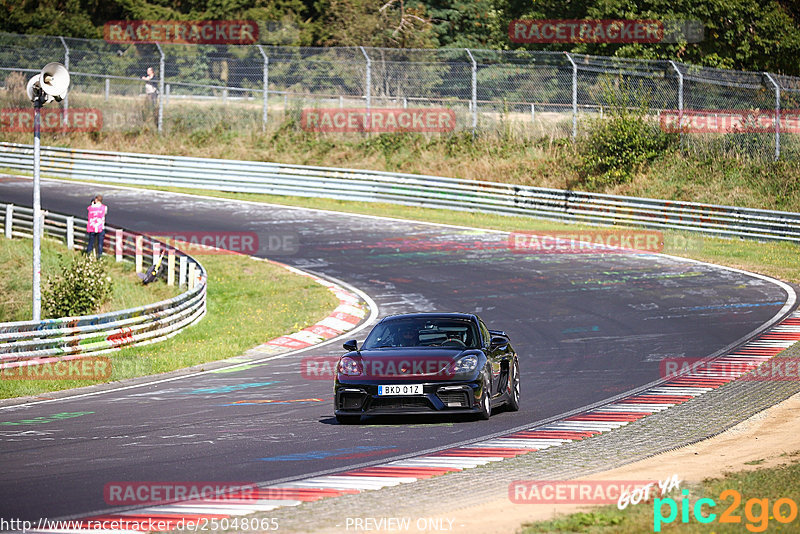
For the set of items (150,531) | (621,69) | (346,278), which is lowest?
(346,278)

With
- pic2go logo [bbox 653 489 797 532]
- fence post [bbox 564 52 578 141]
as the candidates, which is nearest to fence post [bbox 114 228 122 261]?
fence post [bbox 564 52 578 141]

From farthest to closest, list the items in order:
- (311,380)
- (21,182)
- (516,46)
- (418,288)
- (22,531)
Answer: (516,46), (21,182), (418,288), (311,380), (22,531)

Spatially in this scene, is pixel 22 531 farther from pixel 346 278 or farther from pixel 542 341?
pixel 346 278

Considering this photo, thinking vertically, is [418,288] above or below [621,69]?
below

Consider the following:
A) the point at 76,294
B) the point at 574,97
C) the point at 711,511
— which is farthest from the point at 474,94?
the point at 711,511

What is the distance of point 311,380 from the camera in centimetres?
1595

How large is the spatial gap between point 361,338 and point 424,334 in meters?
7.06

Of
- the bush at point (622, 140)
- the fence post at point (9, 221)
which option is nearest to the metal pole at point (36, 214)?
the fence post at point (9, 221)

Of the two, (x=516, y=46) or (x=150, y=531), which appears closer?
(x=150, y=531)

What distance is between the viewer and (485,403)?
12.1 meters

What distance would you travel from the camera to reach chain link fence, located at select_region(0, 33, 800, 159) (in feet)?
115

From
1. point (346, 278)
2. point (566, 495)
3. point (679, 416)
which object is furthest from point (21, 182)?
point (566, 495)

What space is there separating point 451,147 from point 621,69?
25.0 feet

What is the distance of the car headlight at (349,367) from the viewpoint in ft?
39.2
